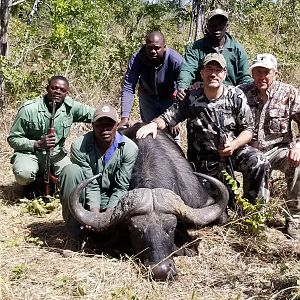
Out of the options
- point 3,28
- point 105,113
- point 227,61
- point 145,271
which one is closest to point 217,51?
point 227,61

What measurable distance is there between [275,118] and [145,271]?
2.37 meters

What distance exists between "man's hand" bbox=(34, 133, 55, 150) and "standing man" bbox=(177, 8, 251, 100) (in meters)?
1.63

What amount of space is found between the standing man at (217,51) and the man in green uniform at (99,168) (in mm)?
1521

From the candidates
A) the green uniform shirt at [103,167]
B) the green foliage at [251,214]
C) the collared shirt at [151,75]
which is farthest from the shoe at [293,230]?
the collared shirt at [151,75]

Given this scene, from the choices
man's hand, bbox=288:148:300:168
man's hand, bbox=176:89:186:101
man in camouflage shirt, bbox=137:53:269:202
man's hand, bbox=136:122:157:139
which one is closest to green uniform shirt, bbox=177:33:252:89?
man's hand, bbox=176:89:186:101

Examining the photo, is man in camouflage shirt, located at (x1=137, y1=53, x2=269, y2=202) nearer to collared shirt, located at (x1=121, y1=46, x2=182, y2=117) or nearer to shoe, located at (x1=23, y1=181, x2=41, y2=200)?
collared shirt, located at (x1=121, y1=46, x2=182, y2=117)

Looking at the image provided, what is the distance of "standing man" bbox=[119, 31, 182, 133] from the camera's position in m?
6.56

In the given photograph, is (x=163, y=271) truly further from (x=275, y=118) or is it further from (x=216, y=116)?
(x=275, y=118)

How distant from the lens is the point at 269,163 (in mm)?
5605

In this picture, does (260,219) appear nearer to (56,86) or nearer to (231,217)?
(231,217)

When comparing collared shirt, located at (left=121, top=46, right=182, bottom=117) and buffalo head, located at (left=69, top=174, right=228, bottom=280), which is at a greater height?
collared shirt, located at (left=121, top=46, right=182, bottom=117)

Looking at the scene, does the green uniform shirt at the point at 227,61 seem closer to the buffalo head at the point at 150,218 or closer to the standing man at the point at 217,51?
the standing man at the point at 217,51

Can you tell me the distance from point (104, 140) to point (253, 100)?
181cm

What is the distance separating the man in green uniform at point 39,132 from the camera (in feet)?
20.4
